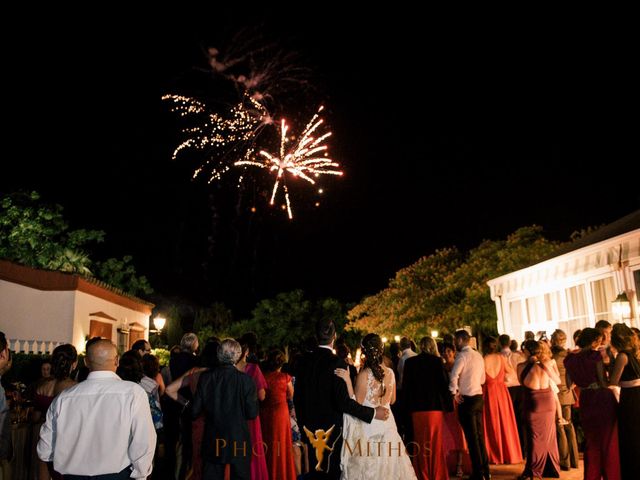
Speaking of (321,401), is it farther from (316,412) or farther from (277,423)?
(277,423)

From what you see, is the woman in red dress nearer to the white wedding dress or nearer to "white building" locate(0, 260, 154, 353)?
the white wedding dress

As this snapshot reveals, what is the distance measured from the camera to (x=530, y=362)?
8.20 m

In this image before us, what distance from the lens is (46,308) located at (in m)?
17.1

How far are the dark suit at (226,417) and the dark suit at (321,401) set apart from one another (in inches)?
18.3

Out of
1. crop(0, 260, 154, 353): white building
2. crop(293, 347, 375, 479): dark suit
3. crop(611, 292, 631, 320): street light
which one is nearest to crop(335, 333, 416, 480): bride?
crop(293, 347, 375, 479): dark suit

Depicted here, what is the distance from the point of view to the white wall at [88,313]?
57.0 ft

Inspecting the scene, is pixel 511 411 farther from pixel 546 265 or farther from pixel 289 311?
pixel 289 311

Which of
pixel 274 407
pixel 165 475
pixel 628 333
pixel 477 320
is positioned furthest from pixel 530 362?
pixel 477 320

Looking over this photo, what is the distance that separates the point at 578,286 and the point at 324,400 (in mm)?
12353

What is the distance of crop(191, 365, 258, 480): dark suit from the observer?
5.88 metres

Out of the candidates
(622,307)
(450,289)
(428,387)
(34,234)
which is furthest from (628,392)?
(34,234)

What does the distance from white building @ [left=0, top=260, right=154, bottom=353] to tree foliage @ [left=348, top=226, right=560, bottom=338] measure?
54.3ft

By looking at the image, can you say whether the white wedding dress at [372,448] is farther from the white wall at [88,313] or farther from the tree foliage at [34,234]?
the tree foliage at [34,234]

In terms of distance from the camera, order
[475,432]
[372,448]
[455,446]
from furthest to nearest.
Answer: [455,446], [475,432], [372,448]
